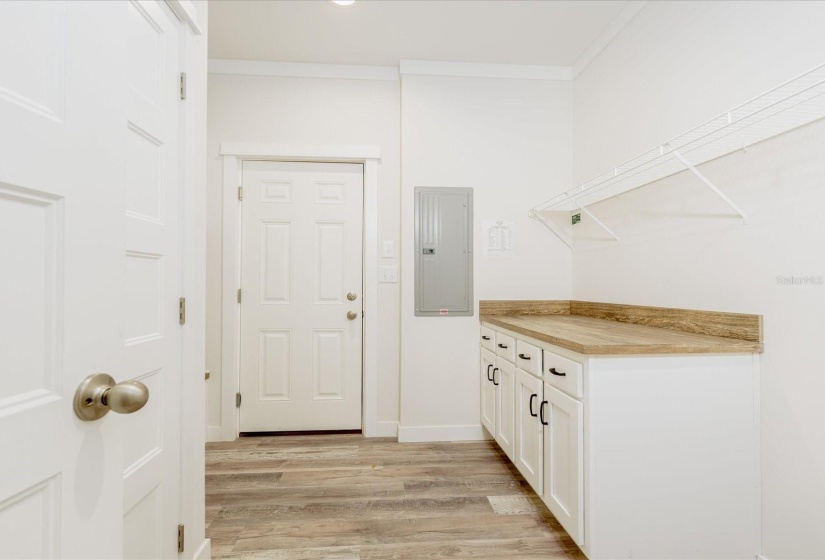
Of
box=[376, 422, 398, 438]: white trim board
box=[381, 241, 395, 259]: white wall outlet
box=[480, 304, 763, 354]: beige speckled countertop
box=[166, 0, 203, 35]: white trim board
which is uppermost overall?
box=[166, 0, 203, 35]: white trim board

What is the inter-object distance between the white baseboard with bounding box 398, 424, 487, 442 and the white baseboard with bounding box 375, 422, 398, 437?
121mm

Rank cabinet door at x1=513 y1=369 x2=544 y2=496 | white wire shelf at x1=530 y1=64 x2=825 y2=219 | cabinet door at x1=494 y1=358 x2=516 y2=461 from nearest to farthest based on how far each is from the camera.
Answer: white wire shelf at x1=530 y1=64 x2=825 y2=219 → cabinet door at x1=513 y1=369 x2=544 y2=496 → cabinet door at x1=494 y1=358 x2=516 y2=461

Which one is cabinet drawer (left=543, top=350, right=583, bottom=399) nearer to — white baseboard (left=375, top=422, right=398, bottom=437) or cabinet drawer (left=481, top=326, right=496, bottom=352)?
cabinet drawer (left=481, top=326, right=496, bottom=352)

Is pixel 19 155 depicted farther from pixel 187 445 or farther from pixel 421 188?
pixel 421 188

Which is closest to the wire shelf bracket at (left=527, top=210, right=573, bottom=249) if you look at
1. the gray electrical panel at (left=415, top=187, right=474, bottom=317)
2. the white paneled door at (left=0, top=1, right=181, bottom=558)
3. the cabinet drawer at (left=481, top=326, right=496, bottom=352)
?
the gray electrical panel at (left=415, top=187, right=474, bottom=317)

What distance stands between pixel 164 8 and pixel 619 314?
99.6 inches

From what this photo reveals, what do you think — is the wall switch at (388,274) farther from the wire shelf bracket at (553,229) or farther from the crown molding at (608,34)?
the crown molding at (608,34)

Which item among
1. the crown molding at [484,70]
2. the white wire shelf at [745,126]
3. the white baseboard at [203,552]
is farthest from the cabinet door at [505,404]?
the crown molding at [484,70]

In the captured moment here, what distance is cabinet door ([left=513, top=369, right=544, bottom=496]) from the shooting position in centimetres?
175

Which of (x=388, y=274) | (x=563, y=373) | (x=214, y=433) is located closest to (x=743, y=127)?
(x=563, y=373)

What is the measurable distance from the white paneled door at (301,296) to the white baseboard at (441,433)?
16.4 inches

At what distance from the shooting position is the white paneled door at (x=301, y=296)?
2805 mm

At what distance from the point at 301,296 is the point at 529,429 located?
1810 millimetres

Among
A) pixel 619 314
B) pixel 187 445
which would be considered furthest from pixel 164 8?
pixel 619 314
